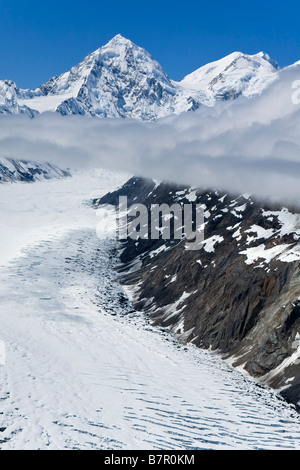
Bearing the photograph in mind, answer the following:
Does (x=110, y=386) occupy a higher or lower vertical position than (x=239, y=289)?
lower

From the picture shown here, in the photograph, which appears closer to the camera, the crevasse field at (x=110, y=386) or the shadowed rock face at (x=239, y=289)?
the crevasse field at (x=110, y=386)

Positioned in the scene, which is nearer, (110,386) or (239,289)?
(110,386)

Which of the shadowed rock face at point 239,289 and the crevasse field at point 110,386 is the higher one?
the shadowed rock face at point 239,289
